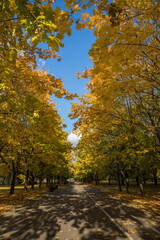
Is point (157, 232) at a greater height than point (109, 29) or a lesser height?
lesser

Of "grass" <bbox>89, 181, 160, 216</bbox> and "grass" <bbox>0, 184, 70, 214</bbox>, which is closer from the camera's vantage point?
"grass" <bbox>89, 181, 160, 216</bbox>

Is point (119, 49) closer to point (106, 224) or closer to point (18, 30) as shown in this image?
point (18, 30)

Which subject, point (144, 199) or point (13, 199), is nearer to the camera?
point (144, 199)

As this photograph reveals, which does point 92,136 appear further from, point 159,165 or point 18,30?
point 159,165

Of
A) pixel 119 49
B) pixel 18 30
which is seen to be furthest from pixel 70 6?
pixel 18 30

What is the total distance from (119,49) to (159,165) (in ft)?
73.6

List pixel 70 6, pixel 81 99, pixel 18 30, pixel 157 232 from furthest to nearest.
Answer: pixel 81 99 < pixel 157 232 < pixel 18 30 < pixel 70 6

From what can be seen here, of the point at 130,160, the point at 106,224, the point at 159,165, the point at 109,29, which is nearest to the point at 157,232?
the point at 106,224

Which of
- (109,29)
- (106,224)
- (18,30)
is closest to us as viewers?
(109,29)

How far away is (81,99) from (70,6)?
5519 millimetres

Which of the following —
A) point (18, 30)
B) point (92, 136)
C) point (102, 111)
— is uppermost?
point (18, 30)

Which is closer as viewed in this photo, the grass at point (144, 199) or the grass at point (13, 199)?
the grass at point (144, 199)

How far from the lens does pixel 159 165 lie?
68.5ft

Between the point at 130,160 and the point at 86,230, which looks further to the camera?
the point at 130,160
